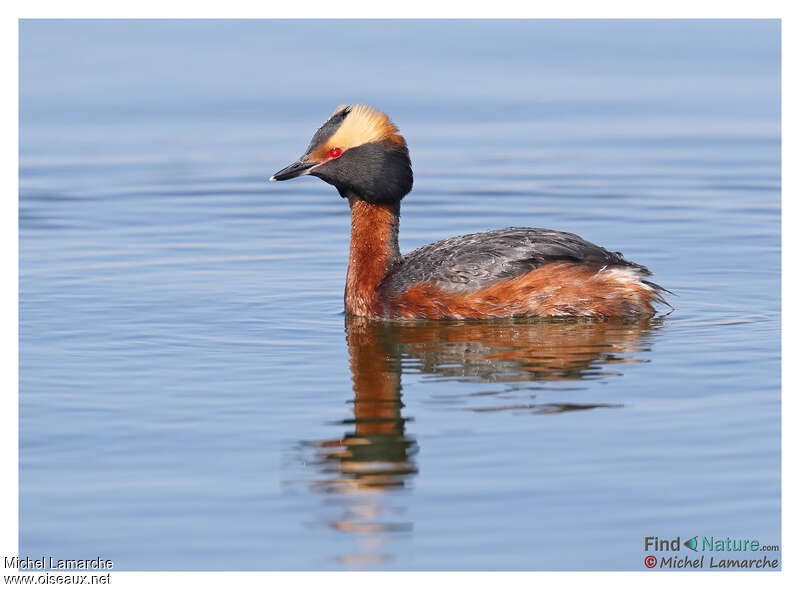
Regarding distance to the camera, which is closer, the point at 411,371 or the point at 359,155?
the point at 411,371

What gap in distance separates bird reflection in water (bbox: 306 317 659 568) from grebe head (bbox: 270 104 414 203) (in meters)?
1.12

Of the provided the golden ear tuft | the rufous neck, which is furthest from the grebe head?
the rufous neck

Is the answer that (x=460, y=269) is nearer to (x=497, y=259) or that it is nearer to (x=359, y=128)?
(x=497, y=259)

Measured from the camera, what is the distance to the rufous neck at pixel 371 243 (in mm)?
11328

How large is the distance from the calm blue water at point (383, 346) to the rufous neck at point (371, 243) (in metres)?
0.40

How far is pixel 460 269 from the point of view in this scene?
10812 mm

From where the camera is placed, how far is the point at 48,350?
991cm

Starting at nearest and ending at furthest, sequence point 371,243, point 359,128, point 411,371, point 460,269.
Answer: point 411,371
point 460,269
point 359,128
point 371,243

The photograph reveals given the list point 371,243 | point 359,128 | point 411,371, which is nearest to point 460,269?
point 371,243

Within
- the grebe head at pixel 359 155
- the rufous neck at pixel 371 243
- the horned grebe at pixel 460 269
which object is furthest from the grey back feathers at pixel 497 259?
the grebe head at pixel 359 155

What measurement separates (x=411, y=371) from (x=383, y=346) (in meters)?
0.79

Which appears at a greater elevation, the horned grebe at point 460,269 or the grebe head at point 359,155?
the grebe head at point 359,155

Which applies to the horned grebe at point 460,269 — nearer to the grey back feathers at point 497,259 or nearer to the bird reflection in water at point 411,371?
the grey back feathers at point 497,259

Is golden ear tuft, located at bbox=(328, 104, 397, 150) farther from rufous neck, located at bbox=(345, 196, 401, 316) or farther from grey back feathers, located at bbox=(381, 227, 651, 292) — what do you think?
grey back feathers, located at bbox=(381, 227, 651, 292)
